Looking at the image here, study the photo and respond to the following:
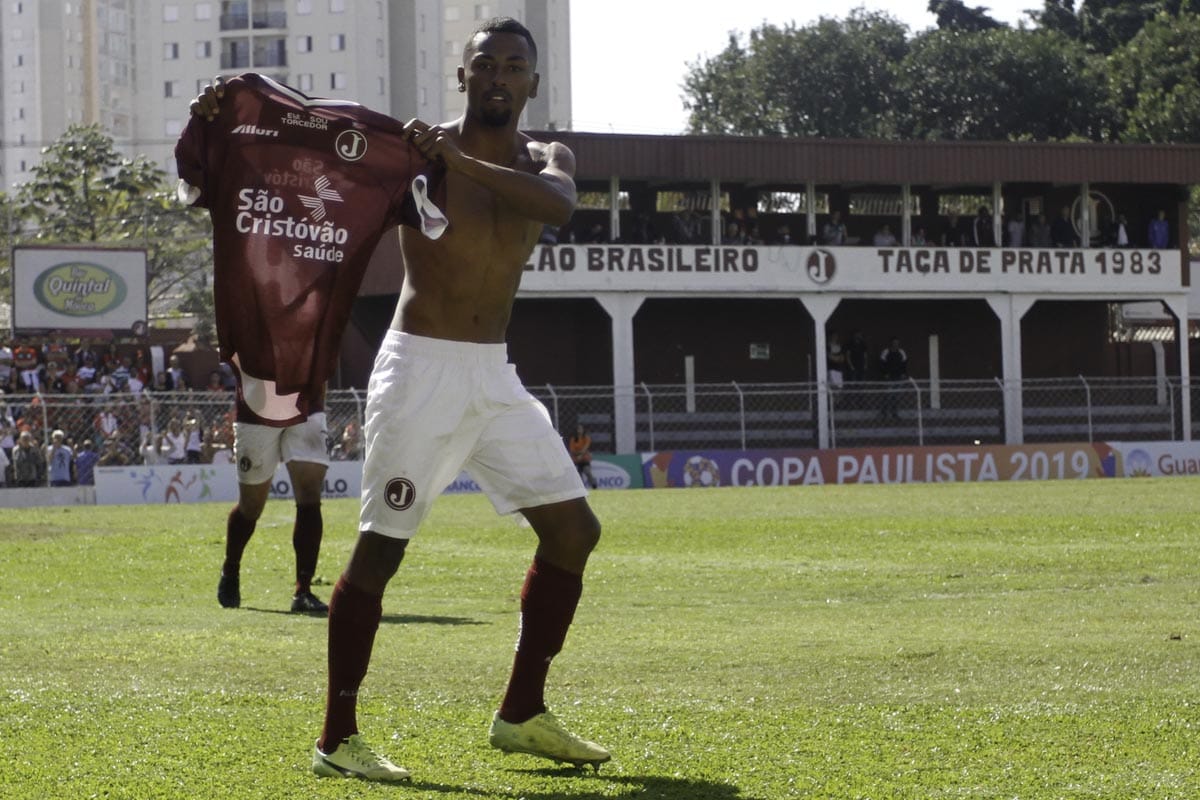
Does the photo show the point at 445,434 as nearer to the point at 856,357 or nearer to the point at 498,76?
the point at 498,76

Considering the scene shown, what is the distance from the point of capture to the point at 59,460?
96.2ft

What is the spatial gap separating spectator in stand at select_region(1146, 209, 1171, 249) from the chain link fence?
213 inches

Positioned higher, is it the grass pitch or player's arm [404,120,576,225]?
player's arm [404,120,576,225]

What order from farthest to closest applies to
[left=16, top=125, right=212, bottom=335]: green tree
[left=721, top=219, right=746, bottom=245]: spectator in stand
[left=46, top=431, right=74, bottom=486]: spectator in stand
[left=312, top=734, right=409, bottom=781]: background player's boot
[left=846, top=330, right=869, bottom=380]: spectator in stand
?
[left=16, top=125, right=212, bottom=335]: green tree → [left=721, top=219, right=746, bottom=245]: spectator in stand → [left=846, top=330, right=869, bottom=380]: spectator in stand → [left=46, top=431, right=74, bottom=486]: spectator in stand → [left=312, top=734, right=409, bottom=781]: background player's boot

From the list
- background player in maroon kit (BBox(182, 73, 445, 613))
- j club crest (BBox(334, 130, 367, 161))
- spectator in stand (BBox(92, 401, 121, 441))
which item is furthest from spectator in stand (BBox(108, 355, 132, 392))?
j club crest (BBox(334, 130, 367, 161))

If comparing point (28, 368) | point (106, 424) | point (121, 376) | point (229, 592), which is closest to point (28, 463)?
point (106, 424)

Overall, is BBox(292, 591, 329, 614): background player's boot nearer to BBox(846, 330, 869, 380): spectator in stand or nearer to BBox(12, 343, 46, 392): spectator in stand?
BBox(12, 343, 46, 392): spectator in stand

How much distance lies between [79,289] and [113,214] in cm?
2665

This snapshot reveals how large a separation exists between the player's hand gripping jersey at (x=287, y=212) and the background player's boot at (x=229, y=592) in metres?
5.31

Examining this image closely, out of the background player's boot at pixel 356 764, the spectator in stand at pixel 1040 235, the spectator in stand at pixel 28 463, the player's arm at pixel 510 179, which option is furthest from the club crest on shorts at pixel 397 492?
the spectator in stand at pixel 1040 235

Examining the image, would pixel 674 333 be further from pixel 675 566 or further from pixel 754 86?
pixel 754 86

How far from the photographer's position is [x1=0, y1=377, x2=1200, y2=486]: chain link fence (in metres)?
30.4

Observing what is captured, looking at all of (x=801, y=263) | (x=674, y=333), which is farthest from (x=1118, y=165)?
(x=674, y=333)

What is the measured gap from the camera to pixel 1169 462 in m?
37.0
